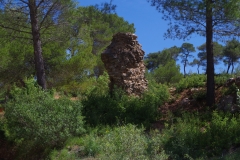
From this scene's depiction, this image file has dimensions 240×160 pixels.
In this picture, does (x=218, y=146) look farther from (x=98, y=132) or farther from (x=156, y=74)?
(x=156, y=74)

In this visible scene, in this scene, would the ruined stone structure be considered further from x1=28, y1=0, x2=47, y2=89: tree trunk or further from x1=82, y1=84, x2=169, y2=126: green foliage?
x1=28, y1=0, x2=47, y2=89: tree trunk

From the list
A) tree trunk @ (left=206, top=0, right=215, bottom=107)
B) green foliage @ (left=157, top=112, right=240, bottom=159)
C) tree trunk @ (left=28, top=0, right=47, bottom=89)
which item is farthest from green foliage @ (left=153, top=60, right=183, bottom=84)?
green foliage @ (left=157, top=112, right=240, bottom=159)


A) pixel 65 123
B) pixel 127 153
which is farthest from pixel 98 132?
pixel 127 153

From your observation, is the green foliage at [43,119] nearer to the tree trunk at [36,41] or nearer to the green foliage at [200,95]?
the tree trunk at [36,41]

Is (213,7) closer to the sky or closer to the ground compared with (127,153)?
closer to the sky

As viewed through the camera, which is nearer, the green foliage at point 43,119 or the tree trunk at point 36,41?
the green foliage at point 43,119

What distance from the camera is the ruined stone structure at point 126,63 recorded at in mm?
13945

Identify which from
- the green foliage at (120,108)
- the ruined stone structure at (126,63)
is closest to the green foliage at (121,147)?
the green foliage at (120,108)

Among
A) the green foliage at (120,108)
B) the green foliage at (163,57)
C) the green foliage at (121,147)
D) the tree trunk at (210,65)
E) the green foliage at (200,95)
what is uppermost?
the green foliage at (163,57)

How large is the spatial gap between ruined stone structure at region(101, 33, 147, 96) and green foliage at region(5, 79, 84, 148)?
11.6 feet

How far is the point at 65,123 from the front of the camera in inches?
395

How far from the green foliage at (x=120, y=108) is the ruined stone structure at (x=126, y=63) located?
59cm

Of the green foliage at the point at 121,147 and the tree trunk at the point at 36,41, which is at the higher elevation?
the tree trunk at the point at 36,41

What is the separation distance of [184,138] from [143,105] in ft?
13.3
